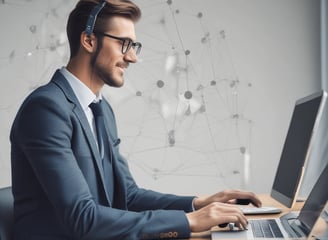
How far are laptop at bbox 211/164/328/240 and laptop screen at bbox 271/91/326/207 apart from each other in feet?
0.33

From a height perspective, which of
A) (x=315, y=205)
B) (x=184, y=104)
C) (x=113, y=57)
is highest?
(x=113, y=57)

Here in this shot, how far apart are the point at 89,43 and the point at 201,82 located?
5.62 feet

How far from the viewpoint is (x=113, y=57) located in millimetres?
1545

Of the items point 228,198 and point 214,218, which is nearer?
point 214,218

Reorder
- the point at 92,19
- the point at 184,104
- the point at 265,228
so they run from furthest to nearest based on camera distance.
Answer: the point at 184,104
the point at 92,19
the point at 265,228

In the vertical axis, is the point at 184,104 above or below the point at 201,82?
below

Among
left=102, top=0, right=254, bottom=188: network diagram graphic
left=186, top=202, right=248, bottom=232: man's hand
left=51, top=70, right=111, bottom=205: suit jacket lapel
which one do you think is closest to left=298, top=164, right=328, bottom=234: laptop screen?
left=186, top=202, right=248, bottom=232: man's hand

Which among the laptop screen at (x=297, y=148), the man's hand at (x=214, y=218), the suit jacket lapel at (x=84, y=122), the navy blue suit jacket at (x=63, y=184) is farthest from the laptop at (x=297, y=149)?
the suit jacket lapel at (x=84, y=122)

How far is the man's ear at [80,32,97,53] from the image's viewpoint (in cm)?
153

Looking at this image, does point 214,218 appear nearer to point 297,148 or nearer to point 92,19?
point 297,148

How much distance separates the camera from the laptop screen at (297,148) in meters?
1.43

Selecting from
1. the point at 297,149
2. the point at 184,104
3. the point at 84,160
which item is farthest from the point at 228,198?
the point at 184,104

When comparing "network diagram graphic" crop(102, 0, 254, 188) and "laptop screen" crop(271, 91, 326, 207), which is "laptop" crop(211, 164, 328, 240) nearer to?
"laptop screen" crop(271, 91, 326, 207)

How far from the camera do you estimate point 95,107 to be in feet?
5.08
